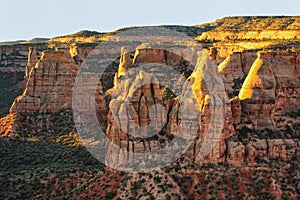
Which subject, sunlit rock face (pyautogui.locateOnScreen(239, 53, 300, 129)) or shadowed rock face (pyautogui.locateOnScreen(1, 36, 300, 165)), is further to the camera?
sunlit rock face (pyautogui.locateOnScreen(239, 53, 300, 129))

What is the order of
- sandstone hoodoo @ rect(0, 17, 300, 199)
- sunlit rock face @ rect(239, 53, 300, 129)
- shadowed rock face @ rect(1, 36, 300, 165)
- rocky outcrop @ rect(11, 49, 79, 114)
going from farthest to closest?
rocky outcrop @ rect(11, 49, 79, 114)
sunlit rock face @ rect(239, 53, 300, 129)
shadowed rock face @ rect(1, 36, 300, 165)
sandstone hoodoo @ rect(0, 17, 300, 199)

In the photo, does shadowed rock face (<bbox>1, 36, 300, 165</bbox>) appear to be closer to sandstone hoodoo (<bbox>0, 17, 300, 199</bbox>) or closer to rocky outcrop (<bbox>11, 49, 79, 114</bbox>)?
sandstone hoodoo (<bbox>0, 17, 300, 199</bbox>)

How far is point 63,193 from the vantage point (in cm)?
6781

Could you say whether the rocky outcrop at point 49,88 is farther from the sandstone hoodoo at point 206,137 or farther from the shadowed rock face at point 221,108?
the shadowed rock face at point 221,108

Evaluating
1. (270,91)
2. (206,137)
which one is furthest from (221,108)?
(270,91)

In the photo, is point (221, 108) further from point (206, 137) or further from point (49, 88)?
point (49, 88)

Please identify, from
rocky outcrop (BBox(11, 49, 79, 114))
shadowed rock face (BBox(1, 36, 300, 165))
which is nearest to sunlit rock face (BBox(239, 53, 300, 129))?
shadowed rock face (BBox(1, 36, 300, 165))

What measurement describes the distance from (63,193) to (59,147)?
2046cm

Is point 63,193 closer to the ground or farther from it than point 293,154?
closer to the ground

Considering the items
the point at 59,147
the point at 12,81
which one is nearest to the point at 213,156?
the point at 59,147

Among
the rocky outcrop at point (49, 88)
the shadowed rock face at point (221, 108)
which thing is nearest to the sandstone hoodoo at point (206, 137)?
the shadowed rock face at point (221, 108)

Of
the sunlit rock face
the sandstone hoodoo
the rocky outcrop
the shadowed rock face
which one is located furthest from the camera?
the rocky outcrop

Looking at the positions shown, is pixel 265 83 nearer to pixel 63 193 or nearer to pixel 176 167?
pixel 176 167

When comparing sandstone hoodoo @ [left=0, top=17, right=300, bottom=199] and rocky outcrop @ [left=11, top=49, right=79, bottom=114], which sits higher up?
rocky outcrop @ [left=11, top=49, right=79, bottom=114]
